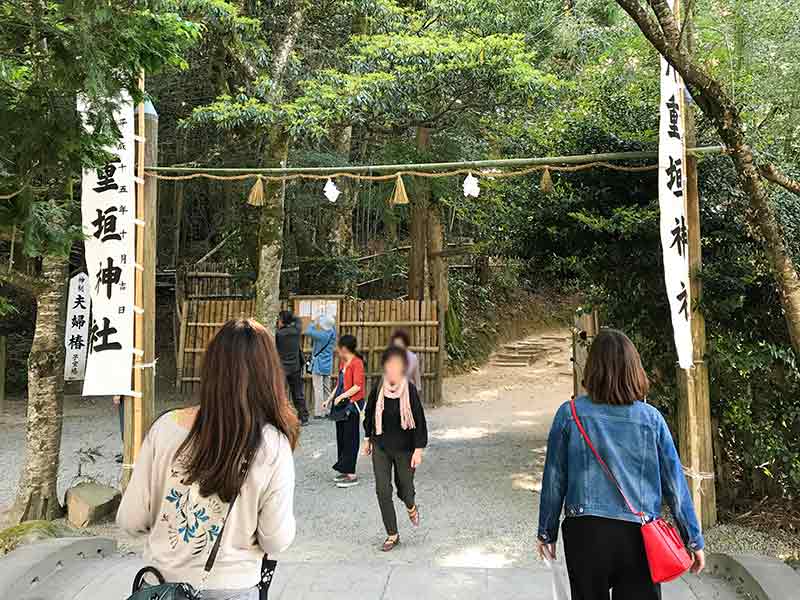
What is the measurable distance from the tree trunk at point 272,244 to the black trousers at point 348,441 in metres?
2.62

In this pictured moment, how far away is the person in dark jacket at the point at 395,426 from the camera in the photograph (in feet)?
15.1

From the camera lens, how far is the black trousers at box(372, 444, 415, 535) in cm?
466

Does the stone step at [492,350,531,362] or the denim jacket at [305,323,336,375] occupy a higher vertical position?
the denim jacket at [305,323,336,375]

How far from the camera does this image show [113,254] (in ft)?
17.1

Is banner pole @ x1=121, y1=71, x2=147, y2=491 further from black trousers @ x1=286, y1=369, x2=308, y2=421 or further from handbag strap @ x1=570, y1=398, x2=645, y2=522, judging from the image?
black trousers @ x1=286, y1=369, x2=308, y2=421

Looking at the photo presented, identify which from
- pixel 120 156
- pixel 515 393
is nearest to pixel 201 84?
pixel 120 156

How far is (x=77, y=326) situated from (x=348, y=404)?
5.82 metres

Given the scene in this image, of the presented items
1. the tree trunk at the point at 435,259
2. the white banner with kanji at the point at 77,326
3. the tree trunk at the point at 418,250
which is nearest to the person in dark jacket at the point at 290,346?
the white banner with kanji at the point at 77,326

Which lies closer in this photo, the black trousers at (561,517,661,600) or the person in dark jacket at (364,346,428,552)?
the black trousers at (561,517,661,600)

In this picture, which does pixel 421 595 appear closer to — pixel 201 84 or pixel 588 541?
pixel 588 541

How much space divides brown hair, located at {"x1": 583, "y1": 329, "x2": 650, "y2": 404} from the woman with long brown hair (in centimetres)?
119

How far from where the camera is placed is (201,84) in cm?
1196

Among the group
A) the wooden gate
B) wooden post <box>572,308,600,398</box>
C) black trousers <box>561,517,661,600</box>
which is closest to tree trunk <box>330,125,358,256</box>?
the wooden gate

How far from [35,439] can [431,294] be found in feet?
28.2
